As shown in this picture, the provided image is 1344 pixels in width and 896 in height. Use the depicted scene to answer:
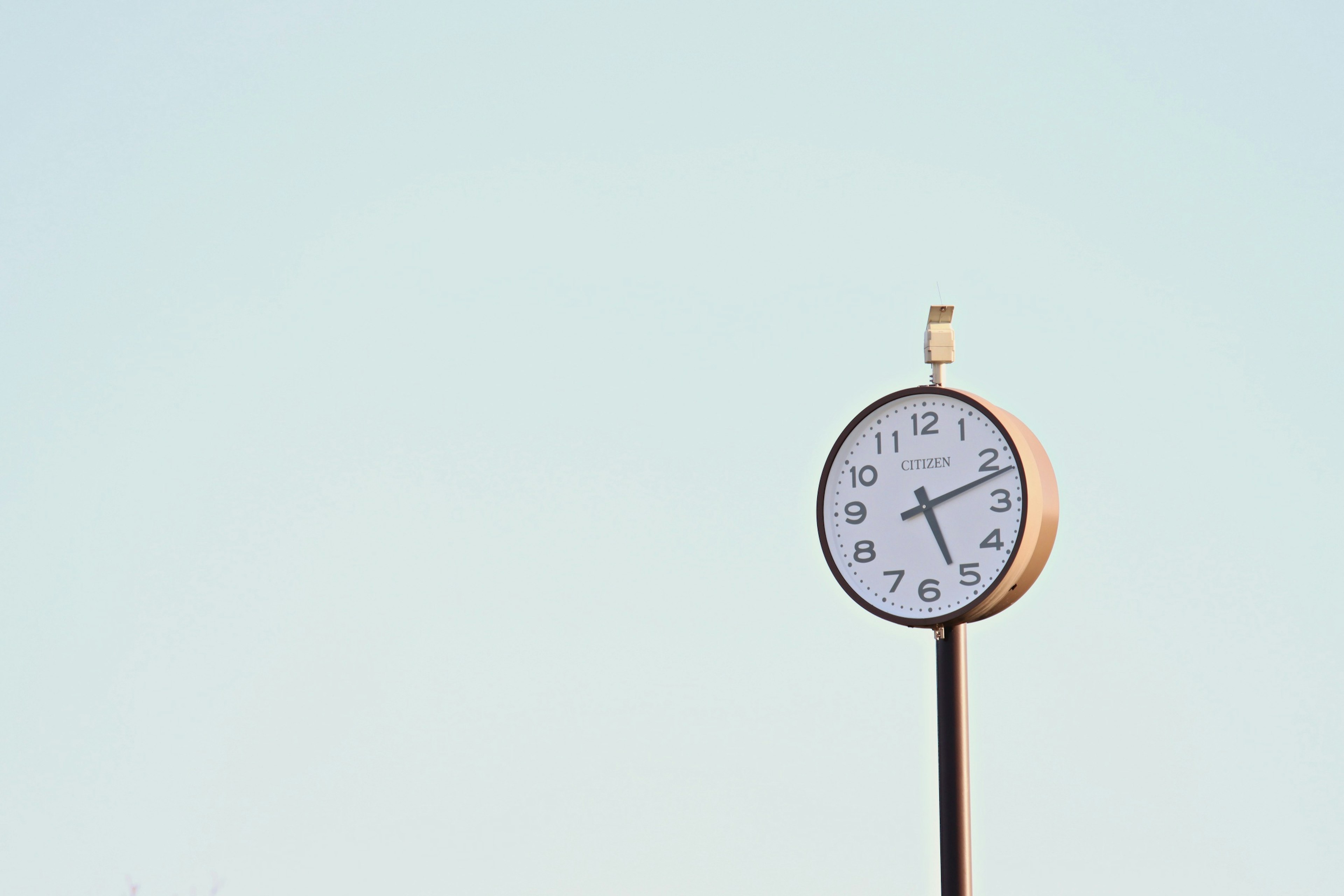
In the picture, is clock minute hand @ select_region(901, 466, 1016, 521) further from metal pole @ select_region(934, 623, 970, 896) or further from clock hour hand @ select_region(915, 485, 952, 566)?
metal pole @ select_region(934, 623, 970, 896)

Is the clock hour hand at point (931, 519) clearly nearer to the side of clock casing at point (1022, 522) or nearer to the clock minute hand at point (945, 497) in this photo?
the clock minute hand at point (945, 497)

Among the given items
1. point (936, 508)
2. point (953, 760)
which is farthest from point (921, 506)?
point (953, 760)

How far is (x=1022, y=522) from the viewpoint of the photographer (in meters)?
7.26

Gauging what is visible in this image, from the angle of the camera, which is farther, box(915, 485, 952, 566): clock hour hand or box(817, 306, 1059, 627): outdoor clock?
box(915, 485, 952, 566): clock hour hand

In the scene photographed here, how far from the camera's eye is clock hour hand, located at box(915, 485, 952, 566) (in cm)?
742

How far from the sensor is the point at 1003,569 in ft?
23.8

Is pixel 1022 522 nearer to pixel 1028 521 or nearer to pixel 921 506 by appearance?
pixel 1028 521

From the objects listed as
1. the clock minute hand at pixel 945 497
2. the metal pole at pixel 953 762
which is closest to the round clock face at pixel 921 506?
the clock minute hand at pixel 945 497

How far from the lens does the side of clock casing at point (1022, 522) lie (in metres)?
7.26

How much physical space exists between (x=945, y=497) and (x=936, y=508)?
2.3 inches

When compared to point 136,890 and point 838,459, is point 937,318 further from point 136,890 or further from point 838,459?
point 136,890

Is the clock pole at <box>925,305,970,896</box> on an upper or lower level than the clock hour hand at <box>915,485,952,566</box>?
lower

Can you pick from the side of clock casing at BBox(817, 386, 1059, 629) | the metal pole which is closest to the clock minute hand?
the side of clock casing at BBox(817, 386, 1059, 629)

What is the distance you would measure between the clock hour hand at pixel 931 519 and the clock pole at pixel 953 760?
30 cm
